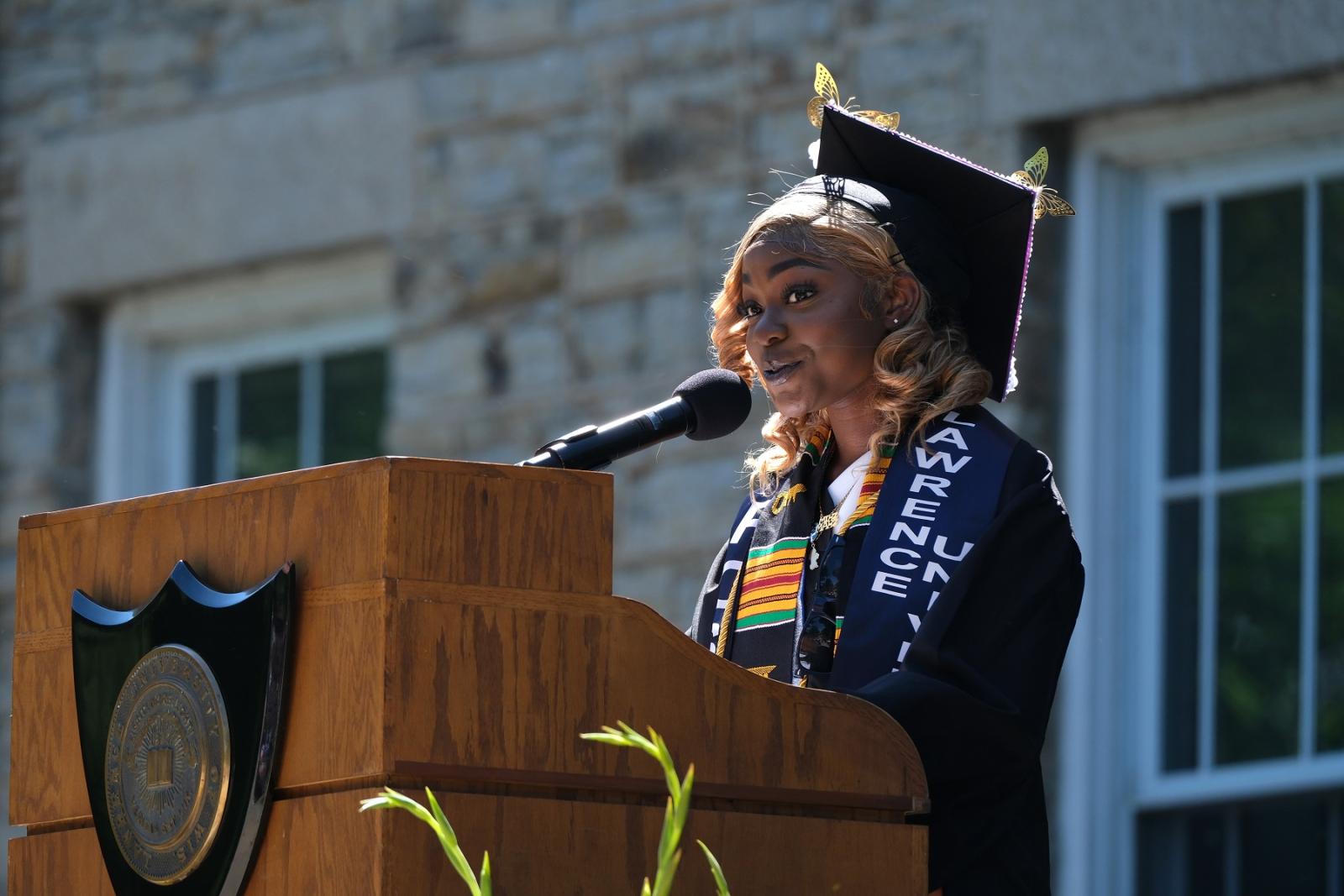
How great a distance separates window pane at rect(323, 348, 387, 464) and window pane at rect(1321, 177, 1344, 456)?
9.05 feet

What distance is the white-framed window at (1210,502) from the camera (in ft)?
18.1

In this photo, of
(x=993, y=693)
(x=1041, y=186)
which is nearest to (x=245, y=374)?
(x=1041, y=186)

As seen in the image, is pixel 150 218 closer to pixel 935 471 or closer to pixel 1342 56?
pixel 1342 56

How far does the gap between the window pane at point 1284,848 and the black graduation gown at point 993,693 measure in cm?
242

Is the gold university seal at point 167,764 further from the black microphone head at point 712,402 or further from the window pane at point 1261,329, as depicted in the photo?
the window pane at point 1261,329

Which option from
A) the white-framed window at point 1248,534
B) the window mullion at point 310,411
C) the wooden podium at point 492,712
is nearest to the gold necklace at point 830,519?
the wooden podium at point 492,712

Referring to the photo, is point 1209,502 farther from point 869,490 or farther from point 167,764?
point 167,764

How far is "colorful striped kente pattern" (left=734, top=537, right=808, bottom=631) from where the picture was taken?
3.33 m

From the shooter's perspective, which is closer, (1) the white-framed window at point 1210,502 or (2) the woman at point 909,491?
(2) the woman at point 909,491

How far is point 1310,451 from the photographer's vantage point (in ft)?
18.3

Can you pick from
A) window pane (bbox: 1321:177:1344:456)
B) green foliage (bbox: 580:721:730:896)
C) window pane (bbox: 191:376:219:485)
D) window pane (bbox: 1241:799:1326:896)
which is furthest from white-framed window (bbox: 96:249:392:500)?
green foliage (bbox: 580:721:730:896)

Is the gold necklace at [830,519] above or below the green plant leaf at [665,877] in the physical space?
above

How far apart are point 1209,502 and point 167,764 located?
3507 millimetres

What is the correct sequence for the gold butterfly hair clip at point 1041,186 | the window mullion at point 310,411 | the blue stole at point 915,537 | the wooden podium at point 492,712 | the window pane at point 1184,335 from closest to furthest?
the wooden podium at point 492,712
the blue stole at point 915,537
the gold butterfly hair clip at point 1041,186
the window pane at point 1184,335
the window mullion at point 310,411
